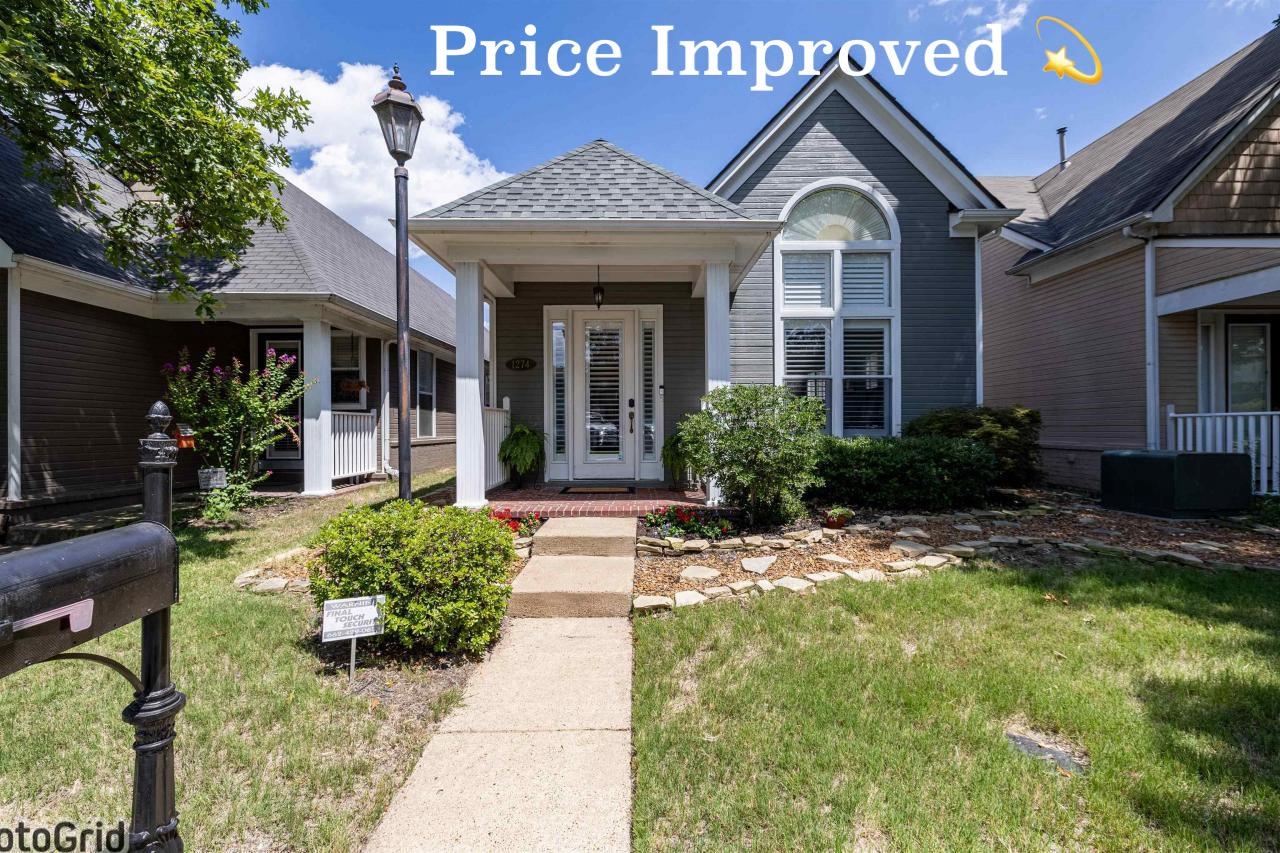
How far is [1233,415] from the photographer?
717cm

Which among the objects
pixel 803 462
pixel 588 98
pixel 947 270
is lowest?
pixel 803 462

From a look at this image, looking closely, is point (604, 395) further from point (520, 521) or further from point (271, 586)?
point (271, 586)

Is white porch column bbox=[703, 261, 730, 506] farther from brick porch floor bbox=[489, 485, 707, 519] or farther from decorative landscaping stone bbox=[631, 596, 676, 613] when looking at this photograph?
decorative landscaping stone bbox=[631, 596, 676, 613]

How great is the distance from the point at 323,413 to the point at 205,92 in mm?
4271

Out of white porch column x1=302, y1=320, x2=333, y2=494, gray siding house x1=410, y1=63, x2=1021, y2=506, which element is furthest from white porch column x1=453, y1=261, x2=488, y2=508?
white porch column x1=302, y1=320, x2=333, y2=494

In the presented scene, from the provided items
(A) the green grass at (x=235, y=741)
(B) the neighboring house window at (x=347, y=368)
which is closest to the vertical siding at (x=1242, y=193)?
(A) the green grass at (x=235, y=741)

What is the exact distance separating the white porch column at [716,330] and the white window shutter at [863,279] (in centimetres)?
319

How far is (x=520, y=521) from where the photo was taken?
562cm

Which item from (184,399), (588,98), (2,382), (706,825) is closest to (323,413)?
(184,399)

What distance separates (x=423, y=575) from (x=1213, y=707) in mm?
4021

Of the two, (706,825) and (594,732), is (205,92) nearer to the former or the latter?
(594,732)

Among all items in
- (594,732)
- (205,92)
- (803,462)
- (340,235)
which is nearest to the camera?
(594,732)

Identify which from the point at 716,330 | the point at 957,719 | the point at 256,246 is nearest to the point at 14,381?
the point at 256,246

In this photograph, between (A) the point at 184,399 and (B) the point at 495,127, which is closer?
(A) the point at 184,399
